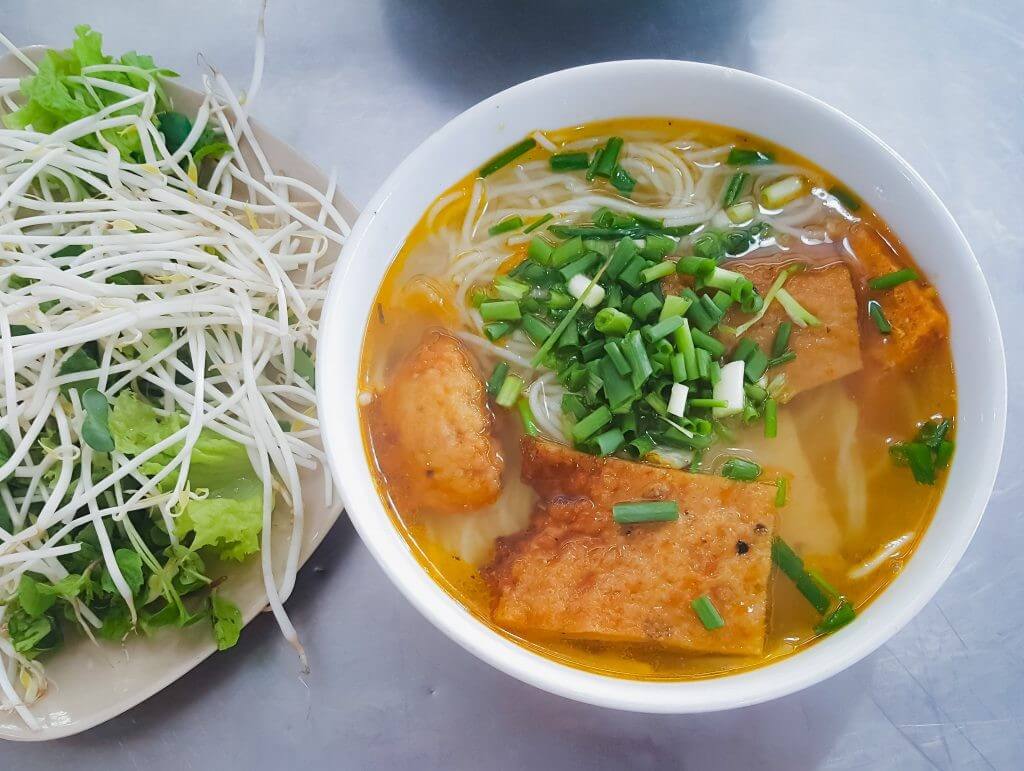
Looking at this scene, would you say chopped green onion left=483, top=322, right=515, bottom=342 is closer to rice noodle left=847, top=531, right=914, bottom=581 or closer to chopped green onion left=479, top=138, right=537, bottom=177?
chopped green onion left=479, top=138, right=537, bottom=177

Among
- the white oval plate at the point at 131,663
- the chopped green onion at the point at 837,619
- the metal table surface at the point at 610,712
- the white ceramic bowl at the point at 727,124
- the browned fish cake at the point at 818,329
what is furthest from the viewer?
the metal table surface at the point at 610,712

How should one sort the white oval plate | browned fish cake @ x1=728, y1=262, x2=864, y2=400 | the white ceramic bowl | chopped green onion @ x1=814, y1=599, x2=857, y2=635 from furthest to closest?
the white oval plate < browned fish cake @ x1=728, y1=262, x2=864, y2=400 < chopped green onion @ x1=814, y1=599, x2=857, y2=635 < the white ceramic bowl

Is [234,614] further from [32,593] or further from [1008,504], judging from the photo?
[1008,504]

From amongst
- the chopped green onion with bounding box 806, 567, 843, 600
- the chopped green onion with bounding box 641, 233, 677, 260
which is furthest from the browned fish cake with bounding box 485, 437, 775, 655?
the chopped green onion with bounding box 641, 233, 677, 260

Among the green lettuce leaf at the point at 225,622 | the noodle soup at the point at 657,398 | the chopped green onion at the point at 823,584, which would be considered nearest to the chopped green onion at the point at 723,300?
the noodle soup at the point at 657,398

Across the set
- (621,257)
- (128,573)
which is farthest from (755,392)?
(128,573)

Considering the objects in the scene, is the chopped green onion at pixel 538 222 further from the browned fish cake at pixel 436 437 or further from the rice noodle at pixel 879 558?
the rice noodle at pixel 879 558

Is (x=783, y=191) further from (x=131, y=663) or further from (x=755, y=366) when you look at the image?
(x=131, y=663)
